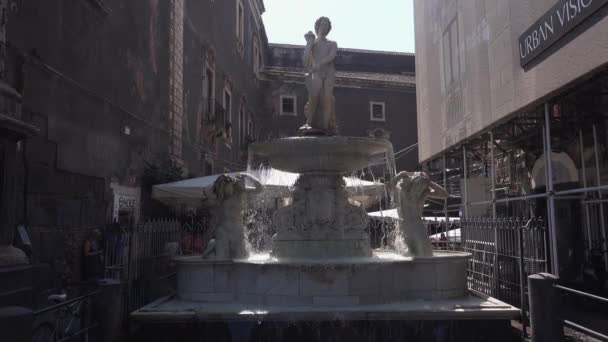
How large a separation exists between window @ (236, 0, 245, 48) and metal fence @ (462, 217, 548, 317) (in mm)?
18635

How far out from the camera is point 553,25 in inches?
289

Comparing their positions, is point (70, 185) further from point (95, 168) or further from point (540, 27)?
point (540, 27)

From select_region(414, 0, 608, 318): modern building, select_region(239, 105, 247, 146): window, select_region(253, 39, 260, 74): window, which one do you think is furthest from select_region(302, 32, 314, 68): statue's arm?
select_region(253, 39, 260, 74): window

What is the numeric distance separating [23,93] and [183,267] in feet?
10.8

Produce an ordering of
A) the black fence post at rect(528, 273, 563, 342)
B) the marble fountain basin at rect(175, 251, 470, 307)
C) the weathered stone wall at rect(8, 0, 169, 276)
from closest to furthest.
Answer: the black fence post at rect(528, 273, 563, 342)
the marble fountain basin at rect(175, 251, 470, 307)
the weathered stone wall at rect(8, 0, 169, 276)

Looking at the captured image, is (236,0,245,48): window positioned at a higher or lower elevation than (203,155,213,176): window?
higher

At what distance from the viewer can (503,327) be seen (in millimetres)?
5664

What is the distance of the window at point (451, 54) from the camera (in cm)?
1273

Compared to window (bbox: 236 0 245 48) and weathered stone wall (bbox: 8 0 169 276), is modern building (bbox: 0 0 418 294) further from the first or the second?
window (bbox: 236 0 245 48)

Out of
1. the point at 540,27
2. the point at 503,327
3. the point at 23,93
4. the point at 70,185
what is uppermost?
the point at 540,27

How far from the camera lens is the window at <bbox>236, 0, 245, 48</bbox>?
2442 cm

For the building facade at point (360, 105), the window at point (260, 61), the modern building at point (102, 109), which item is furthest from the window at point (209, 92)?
the building facade at point (360, 105)

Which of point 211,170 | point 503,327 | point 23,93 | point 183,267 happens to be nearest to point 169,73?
A: point 211,170

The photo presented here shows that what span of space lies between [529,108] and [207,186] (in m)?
5.71
